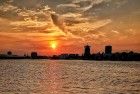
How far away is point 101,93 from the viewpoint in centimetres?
5212

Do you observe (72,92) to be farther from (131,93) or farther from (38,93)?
(131,93)

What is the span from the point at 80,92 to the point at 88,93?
4.82 feet

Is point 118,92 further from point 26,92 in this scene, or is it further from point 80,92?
point 26,92

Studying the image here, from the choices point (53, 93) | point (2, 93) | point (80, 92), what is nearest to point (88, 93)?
point (80, 92)

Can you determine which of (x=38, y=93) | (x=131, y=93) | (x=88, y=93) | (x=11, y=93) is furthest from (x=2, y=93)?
(x=131, y=93)

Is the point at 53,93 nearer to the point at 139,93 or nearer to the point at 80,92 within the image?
the point at 80,92

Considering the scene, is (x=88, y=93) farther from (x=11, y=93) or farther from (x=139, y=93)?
(x=11, y=93)

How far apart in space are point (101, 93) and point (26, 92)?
11568 millimetres

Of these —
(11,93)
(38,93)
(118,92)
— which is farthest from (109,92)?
(11,93)

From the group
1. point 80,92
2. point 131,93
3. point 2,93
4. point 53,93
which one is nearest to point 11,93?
point 2,93

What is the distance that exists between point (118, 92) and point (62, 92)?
29.9 feet

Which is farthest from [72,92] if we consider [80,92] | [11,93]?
[11,93]

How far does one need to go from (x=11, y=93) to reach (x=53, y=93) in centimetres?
642

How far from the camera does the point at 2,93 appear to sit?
52.1 metres
